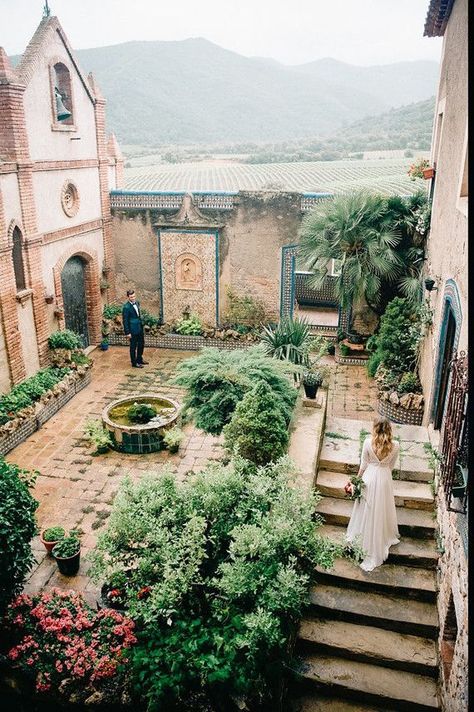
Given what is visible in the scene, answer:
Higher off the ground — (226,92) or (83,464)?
(226,92)

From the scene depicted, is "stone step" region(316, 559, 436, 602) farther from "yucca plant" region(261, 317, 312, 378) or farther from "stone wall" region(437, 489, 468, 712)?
"yucca plant" region(261, 317, 312, 378)

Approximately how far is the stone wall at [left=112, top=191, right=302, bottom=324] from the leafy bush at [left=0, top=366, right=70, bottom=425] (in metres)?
4.12

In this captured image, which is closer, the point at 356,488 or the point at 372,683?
the point at 372,683

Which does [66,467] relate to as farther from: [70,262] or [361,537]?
[70,262]

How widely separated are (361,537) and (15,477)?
365cm

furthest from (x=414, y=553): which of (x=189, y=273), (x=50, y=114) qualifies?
(x=50, y=114)

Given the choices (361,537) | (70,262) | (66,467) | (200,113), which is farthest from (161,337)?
(200,113)

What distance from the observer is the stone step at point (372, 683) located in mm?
5512

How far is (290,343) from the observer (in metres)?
10.5

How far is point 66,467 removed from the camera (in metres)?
9.28

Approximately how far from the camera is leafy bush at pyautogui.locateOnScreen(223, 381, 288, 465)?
6.77m

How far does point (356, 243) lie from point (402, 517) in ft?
22.5

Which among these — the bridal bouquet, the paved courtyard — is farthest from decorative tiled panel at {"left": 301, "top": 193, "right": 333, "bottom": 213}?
the bridal bouquet

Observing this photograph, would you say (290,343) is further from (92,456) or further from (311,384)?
(92,456)
